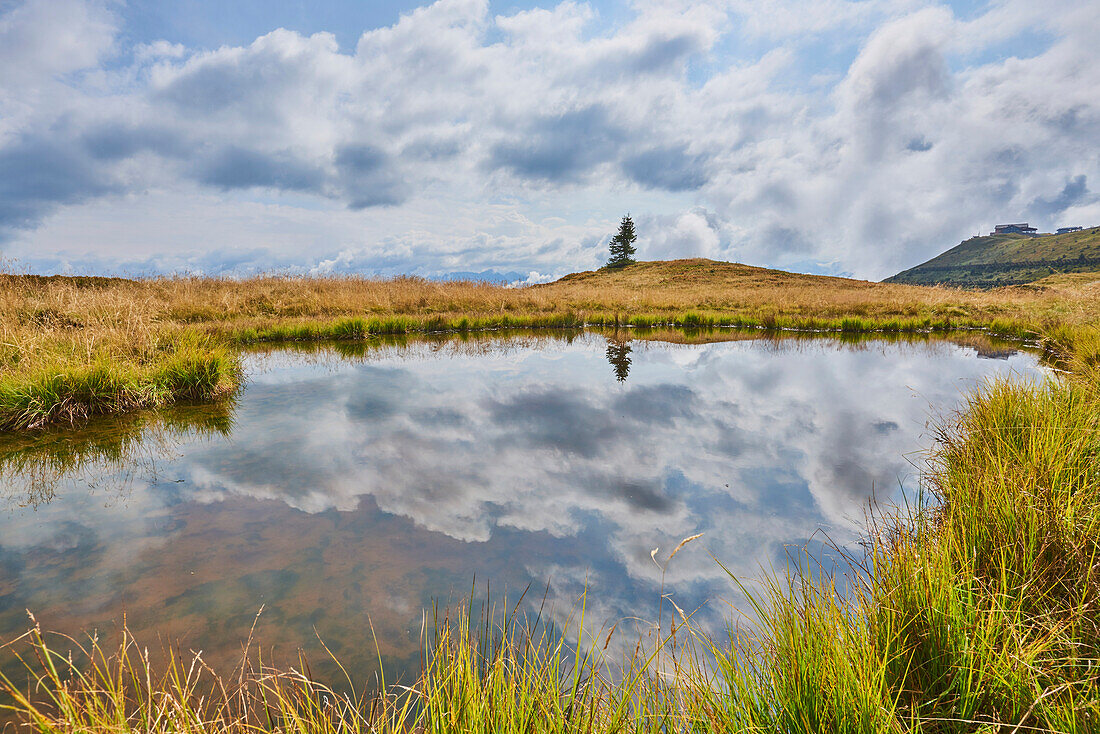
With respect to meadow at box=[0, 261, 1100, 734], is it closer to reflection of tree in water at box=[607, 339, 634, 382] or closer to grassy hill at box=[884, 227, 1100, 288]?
reflection of tree in water at box=[607, 339, 634, 382]

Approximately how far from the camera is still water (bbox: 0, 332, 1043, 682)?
3.15 m

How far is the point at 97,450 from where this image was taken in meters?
5.71

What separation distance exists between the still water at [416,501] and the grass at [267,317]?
3.03ft

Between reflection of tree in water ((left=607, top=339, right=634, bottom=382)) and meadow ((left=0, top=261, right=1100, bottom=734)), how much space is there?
226 inches

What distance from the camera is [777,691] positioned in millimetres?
1812

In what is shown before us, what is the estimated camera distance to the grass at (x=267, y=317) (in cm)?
720

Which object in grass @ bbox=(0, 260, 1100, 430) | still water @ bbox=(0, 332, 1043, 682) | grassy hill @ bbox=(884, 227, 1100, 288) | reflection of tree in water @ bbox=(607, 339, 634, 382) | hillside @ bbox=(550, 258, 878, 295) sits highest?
grassy hill @ bbox=(884, 227, 1100, 288)

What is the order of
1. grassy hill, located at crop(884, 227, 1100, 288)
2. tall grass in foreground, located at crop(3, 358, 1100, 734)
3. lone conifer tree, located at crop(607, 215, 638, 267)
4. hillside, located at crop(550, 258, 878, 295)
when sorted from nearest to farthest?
1. tall grass in foreground, located at crop(3, 358, 1100, 734)
2. hillside, located at crop(550, 258, 878, 295)
3. lone conifer tree, located at crop(607, 215, 638, 267)
4. grassy hill, located at crop(884, 227, 1100, 288)

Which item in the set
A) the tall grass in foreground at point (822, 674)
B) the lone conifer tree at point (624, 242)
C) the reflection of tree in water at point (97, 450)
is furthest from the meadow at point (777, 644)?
the lone conifer tree at point (624, 242)

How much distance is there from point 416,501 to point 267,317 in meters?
16.8

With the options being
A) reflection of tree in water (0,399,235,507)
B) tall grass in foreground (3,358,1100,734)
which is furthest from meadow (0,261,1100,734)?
reflection of tree in water (0,399,235,507)

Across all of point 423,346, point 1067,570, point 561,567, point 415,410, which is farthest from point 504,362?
point 1067,570

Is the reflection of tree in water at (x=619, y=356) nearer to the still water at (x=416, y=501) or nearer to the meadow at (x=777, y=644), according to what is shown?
the still water at (x=416, y=501)

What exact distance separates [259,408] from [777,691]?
820 cm
